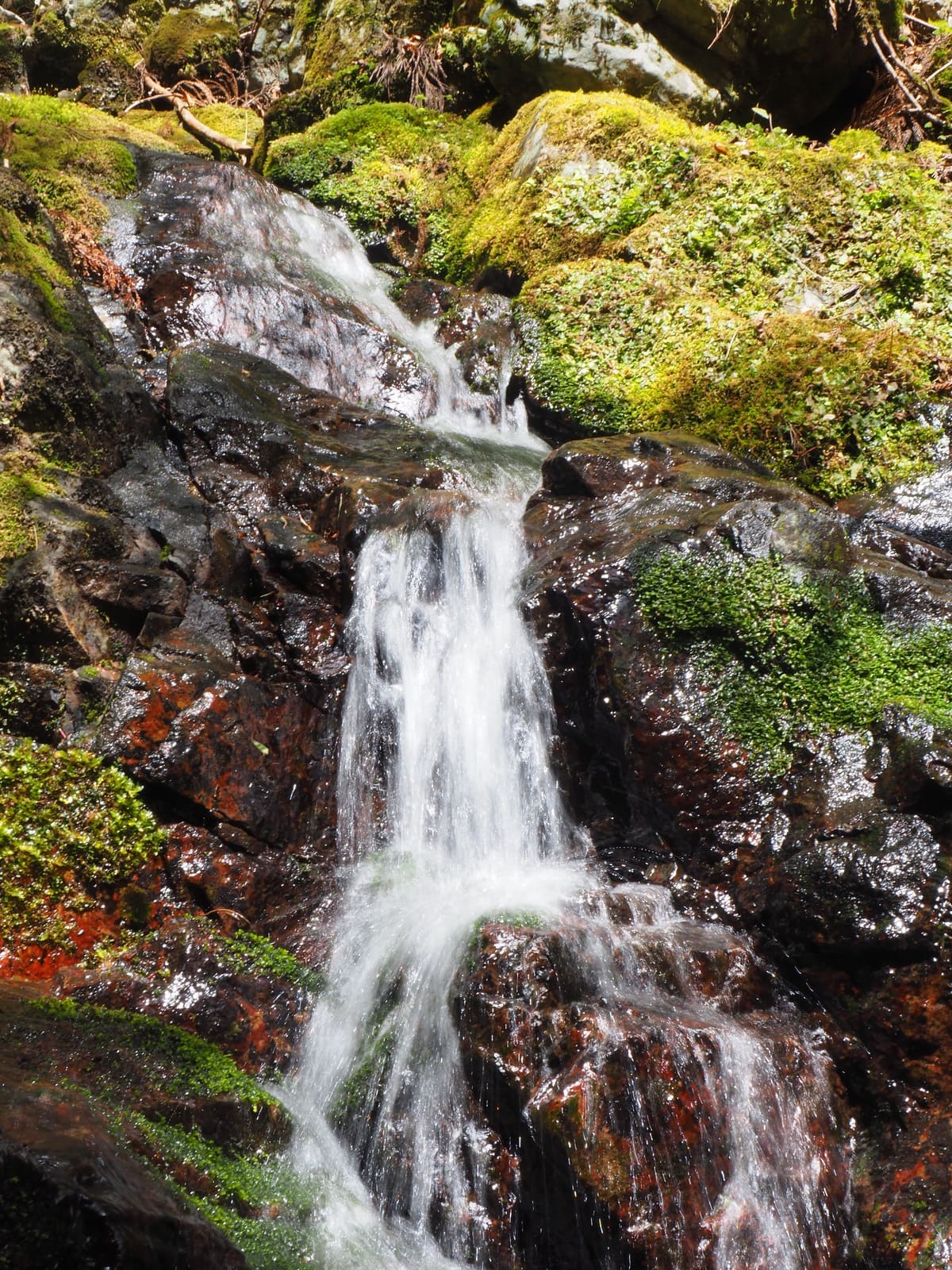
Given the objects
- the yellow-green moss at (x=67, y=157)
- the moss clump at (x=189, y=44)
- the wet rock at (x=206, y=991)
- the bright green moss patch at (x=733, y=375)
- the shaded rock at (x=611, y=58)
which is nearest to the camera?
the wet rock at (x=206, y=991)

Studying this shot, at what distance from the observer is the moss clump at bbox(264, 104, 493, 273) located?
12.5 metres

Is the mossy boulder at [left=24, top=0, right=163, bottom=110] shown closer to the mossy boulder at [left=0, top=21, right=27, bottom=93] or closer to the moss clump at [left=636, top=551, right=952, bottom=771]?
the mossy boulder at [left=0, top=21, right=27, bottom=93]

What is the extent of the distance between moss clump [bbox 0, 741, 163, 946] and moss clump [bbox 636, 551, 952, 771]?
136 inches

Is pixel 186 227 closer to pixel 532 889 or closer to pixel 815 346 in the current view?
pixel 815 346

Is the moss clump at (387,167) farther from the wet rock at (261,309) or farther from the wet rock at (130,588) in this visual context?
the wet rock at (130,588)

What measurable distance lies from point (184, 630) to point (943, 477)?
20.4 ft

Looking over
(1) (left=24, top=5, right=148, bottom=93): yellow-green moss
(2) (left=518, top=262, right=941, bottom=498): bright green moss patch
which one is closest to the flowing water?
(2) (left=518, top=262, right=941, bottom=498): bright green moss patch

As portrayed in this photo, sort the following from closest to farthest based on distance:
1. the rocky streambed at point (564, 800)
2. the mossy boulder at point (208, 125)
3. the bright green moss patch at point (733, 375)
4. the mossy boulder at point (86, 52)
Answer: the rocky streambed at point (564, 800) < the bright green moss patch at point (733, 375) < the mossy boulder at point (208, 125) < the mossy boulder at point (86, 52)

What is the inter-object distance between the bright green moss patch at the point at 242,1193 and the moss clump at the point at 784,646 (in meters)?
3.48

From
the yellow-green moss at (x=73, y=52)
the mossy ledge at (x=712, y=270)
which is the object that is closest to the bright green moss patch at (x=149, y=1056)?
the mossy ledge at (x=712, y=270)

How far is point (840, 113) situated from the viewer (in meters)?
13.0

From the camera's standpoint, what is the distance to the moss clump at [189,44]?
1786cm

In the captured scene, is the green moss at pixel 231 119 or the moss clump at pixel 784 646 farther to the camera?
the green moss at pixel 231 119

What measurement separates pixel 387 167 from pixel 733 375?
297 inches
